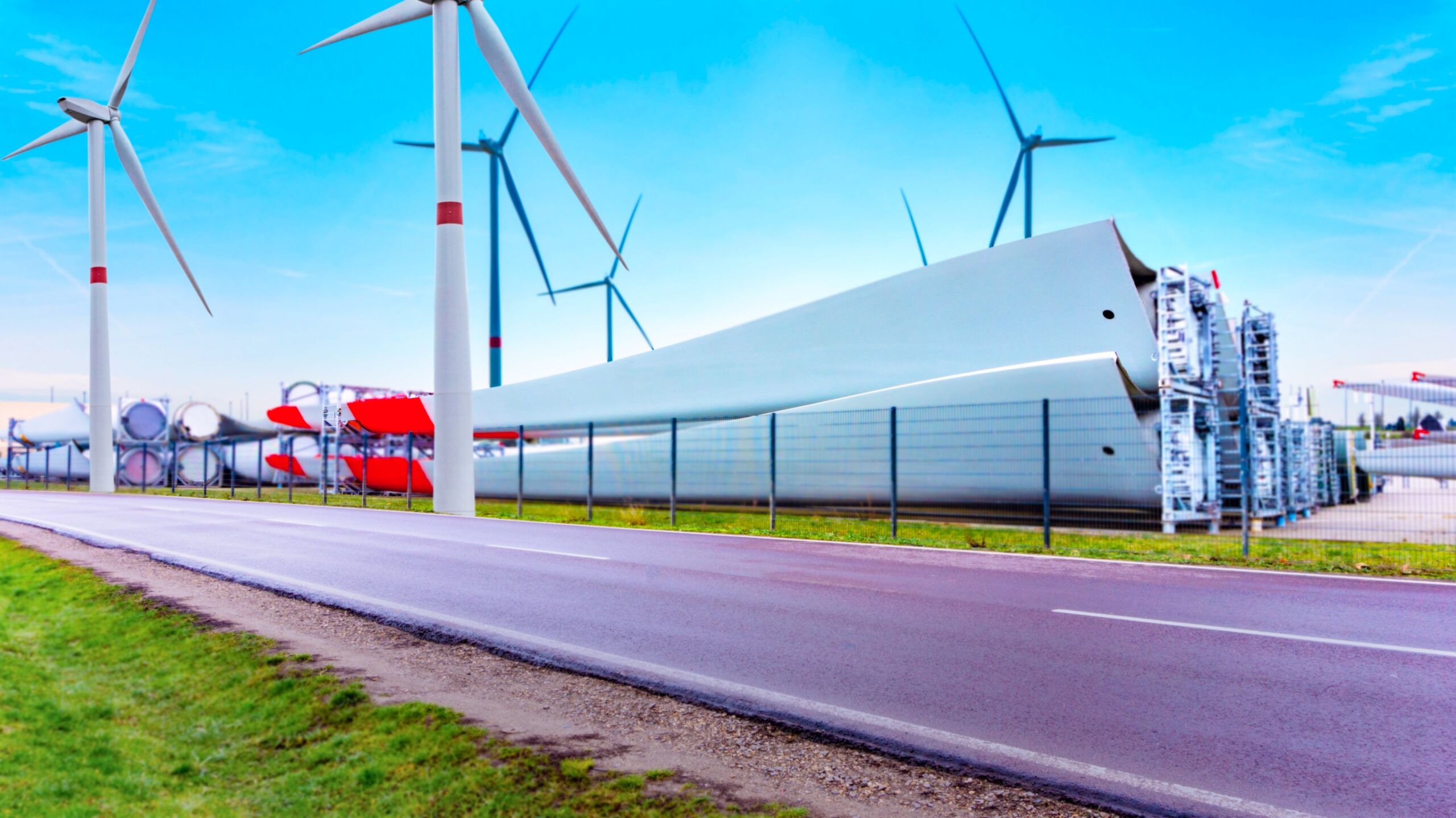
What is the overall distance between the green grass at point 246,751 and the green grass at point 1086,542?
8.15 m

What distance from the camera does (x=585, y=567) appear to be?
9414mm

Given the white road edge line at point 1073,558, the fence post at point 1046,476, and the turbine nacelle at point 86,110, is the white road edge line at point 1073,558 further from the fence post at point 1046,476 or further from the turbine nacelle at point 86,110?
the turbine nacelle at point 86,110

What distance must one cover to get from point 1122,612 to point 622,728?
420 centimetres

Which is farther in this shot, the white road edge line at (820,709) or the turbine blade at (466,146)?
the turbine blade at (466,146)

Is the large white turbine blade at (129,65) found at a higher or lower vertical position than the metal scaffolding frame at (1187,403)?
higher

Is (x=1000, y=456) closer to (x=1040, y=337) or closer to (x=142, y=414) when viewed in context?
(x=1040, y=337)

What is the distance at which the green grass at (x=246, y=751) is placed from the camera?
345 cm

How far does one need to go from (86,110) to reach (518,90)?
2420cm

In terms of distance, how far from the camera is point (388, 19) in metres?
22.0

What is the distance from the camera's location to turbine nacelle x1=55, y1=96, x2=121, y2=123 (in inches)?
1356

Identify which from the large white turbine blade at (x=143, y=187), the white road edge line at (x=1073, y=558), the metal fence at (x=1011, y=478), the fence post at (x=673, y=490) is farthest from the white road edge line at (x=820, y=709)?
the large white turbine blade at (x=143, y=187)

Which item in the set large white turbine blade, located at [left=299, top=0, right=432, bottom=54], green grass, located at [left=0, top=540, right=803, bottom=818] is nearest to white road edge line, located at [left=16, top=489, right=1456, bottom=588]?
green grass, located at [left=0, top=540, right=803, bottom=818]

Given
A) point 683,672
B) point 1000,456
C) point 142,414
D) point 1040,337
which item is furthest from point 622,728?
point 142,414

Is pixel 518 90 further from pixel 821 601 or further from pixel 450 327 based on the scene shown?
pixel 821 601
